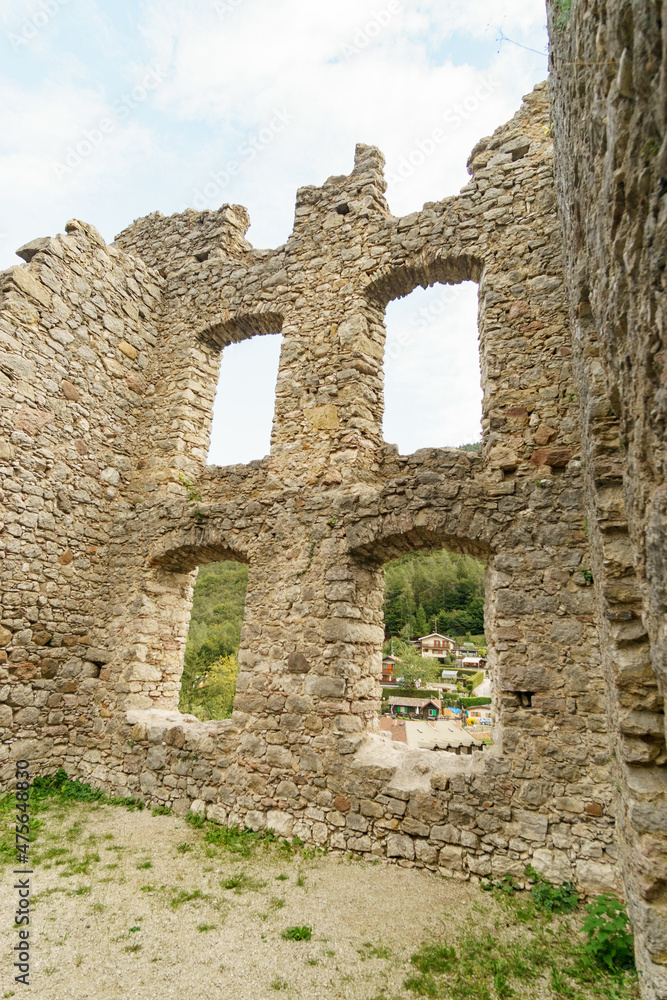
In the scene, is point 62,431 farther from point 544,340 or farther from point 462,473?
point 544,340

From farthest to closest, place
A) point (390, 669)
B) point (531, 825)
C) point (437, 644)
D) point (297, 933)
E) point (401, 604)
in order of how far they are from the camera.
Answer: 1. point (401, 604)
2. point (437, 644)
3. point (390, 669)
4. point (531, 825)
5. point (297, 933)

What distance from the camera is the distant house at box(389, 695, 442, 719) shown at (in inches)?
674

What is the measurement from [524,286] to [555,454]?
6.54 ft

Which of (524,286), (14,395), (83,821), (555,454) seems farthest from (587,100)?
(83,821)

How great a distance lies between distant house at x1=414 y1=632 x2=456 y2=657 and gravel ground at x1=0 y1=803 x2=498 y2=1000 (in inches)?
1143

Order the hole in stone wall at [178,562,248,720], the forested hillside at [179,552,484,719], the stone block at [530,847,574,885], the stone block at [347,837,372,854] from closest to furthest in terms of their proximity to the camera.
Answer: the stone block at [530,847,574,885] < the stone block at [347,837,372,854] < the hole in stone wall at [178,562,248,720] < the forested hillside at [179,552,484,719]

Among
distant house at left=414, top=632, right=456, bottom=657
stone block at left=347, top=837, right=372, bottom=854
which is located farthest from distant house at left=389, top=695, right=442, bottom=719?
distant house at left=414, top=632, right=456, bottom=657

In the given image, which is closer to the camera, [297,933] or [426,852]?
[297,933]

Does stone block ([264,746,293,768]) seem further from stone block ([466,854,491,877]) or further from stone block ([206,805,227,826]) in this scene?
stone block ([466,854,491,877])

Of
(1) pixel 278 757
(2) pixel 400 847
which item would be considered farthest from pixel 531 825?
(1) pixel 278 757

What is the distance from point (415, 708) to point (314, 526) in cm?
1520

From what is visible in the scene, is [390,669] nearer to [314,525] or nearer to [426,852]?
[314,525]

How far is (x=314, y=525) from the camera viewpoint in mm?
5391

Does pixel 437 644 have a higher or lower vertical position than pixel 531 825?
higher
